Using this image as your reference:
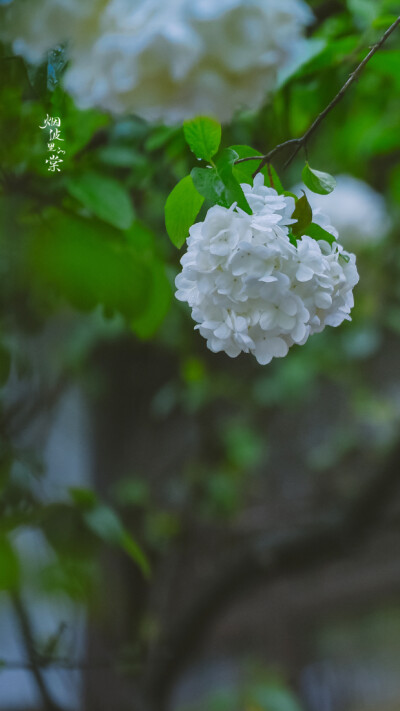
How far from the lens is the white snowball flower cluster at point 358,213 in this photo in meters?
1.13

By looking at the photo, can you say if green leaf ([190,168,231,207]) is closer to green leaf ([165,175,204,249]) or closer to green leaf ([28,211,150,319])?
green leaf ([165,175,204,249])

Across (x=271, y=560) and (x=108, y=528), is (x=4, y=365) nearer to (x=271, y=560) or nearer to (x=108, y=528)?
(x=108, y=528)

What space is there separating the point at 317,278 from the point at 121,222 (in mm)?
247

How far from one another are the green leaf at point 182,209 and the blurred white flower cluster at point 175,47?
0.04 m

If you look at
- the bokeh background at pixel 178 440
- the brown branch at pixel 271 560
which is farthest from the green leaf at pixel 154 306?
the brown branch at pixel 271 560

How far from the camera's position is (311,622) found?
→ 2160mm

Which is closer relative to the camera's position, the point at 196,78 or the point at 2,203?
the point at 196,78

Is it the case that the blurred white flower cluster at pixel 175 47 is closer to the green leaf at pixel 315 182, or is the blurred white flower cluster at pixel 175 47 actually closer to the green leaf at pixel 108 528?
the green leaf at pixel 315 182

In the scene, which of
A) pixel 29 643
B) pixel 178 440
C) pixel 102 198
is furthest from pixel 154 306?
pixel 178 440

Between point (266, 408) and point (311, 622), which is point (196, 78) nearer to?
point (266, 408)

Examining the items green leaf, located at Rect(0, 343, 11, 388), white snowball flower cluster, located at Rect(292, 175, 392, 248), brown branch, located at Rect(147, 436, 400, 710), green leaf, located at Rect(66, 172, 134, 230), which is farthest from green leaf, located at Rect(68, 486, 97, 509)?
brown branch, located at Rect(147, 436, 400, 710)

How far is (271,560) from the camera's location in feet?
4.29

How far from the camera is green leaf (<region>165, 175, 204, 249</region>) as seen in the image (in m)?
0.33

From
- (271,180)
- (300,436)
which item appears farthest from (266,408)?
(271,180)
